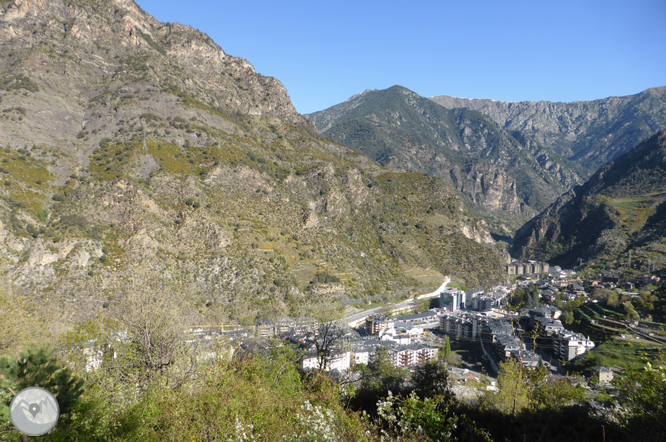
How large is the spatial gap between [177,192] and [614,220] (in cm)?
12649

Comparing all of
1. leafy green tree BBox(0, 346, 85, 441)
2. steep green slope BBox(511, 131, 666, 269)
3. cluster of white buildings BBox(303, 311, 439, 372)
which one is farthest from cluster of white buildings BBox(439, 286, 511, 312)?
leafy green tree BBox(0, 346, 85, 441)

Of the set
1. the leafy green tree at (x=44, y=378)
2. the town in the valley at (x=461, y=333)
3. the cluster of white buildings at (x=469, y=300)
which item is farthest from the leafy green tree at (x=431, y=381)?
the cluster of white buildings at (x=469, y=300)

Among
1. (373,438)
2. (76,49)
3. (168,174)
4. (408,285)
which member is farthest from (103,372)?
(76,49)

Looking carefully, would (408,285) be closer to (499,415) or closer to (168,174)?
(168,174)

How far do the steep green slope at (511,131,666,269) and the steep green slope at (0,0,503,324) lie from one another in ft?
111

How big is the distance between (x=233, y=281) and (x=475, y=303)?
164 feet

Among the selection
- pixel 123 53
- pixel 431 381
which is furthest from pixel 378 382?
pixel 123 53

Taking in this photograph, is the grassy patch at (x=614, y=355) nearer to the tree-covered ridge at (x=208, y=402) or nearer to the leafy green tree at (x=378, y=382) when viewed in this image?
the leafy green tree at (x=378, y=382)

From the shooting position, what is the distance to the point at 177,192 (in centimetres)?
5928

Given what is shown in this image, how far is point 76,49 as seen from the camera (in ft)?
274

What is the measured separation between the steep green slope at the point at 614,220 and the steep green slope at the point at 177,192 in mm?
33840

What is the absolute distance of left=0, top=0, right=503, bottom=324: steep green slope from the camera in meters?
43.6
